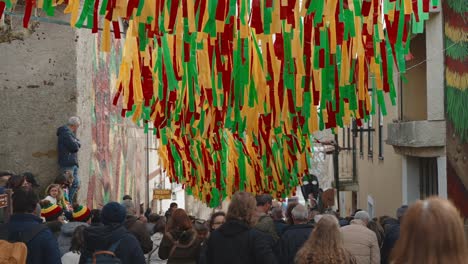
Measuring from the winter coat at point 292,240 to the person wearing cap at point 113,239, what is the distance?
60.9 inches

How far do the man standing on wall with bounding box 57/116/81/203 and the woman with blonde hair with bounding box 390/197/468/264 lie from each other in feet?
34.1

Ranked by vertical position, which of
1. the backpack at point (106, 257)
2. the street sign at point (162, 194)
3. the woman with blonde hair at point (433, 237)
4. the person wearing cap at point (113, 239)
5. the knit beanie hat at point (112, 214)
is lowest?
the street sign at point (162, 194)

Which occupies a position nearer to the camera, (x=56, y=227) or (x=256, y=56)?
(x=56, y=227)

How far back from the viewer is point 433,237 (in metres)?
3.54

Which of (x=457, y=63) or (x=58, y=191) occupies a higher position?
(x=457, y=63)

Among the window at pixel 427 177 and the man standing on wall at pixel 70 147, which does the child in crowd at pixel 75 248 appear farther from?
the window at pixel 427 177

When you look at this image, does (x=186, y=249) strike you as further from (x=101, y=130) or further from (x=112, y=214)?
(x=101, y=130)

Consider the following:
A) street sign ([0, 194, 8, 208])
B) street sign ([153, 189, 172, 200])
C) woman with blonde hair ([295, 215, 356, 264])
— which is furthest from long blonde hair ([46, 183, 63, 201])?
street sign ([153, 189, 172, 200])

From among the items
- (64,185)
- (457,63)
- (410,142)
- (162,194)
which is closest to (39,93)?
(64,185)

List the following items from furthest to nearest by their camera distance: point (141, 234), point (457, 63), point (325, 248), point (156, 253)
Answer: point (457, 63)
point (156, 253)
point (141, 234)
point (325, 248)

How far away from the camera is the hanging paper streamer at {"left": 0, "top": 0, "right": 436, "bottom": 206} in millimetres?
7273

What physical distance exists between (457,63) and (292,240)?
669 cm

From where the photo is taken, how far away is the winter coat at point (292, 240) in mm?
7688

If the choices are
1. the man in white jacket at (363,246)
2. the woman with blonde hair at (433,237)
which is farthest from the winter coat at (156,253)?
the woman with blonde hair at (433,237)
